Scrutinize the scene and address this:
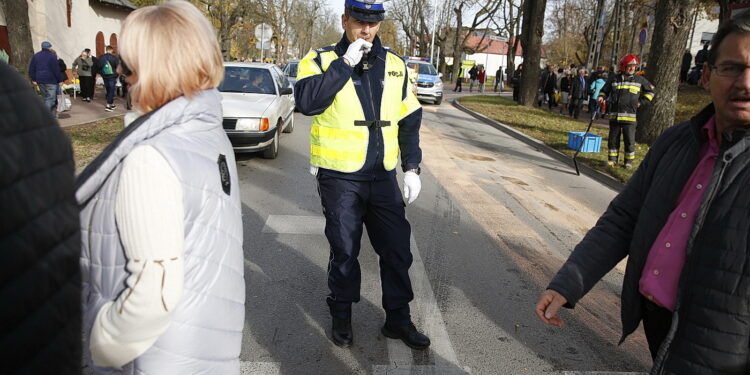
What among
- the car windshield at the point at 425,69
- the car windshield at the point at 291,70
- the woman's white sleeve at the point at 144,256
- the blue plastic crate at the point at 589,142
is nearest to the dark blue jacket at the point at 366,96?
the woman's white sleeve at the point at 144,256

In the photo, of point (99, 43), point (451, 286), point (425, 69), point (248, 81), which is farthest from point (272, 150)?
point (99, 43)

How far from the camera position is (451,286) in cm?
461

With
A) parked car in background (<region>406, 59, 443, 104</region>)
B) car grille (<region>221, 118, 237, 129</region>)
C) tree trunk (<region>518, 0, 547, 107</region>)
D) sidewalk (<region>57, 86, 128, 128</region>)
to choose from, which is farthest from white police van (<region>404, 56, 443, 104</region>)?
car grille (<region>221, 118, 237, 129</region>)

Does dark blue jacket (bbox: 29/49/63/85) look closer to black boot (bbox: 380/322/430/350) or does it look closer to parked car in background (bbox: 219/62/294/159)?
parked car in background (bbox: 219/62/294/159)

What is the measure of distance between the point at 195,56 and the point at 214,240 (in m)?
0.56

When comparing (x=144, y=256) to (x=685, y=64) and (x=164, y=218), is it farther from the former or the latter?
(x=685, y=64)

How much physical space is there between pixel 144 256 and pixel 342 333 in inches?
86.4

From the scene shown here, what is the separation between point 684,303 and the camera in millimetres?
1704

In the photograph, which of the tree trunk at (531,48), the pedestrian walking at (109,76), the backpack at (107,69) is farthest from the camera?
the tree trunk at (531,48)

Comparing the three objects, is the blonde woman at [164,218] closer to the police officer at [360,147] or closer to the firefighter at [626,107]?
the police officer at [360,147]

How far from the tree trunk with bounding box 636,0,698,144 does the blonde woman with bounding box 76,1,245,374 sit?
1302 cm

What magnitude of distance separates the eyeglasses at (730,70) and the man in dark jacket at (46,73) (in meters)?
13.7

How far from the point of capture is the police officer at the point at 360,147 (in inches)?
127

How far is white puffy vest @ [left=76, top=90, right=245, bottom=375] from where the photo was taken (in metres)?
1.55
